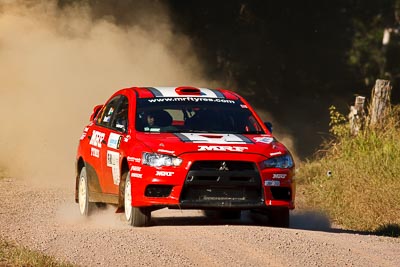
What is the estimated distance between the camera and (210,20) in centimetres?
3525

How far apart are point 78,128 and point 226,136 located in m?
13.9

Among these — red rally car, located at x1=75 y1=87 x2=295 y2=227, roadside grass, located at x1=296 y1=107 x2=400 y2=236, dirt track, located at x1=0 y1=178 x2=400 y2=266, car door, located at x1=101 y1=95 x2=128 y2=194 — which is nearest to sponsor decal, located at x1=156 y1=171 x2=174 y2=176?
red rally car, located at x1=75 y1=87 x2=295 y2=227

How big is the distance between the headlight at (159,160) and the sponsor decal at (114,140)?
88cm

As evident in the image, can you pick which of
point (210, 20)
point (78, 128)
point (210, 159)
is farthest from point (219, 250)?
point (210, 20)

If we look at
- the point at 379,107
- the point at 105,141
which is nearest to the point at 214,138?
the point at 105,141

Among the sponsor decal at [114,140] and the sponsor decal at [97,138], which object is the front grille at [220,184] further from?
the sponsor decal at [97,138]

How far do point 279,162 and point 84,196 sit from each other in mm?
3057

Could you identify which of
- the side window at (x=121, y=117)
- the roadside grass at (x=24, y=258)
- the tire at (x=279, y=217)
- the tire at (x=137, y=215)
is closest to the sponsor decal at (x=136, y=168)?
the tire at (x=137, y=215)

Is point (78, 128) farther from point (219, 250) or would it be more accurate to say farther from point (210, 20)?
point (219, 250)

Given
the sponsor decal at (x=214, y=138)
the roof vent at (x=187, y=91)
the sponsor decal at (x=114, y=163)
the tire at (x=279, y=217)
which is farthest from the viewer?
the roof vent at (x=187, y=91)

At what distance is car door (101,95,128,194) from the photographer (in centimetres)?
1373

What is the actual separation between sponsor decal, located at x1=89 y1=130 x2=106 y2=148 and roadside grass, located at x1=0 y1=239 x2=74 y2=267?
10.6 feet

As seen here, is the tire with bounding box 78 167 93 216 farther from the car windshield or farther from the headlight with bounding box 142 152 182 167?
the headlight with bounding box 142 152 182 167

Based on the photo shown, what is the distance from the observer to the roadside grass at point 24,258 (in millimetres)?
10492
